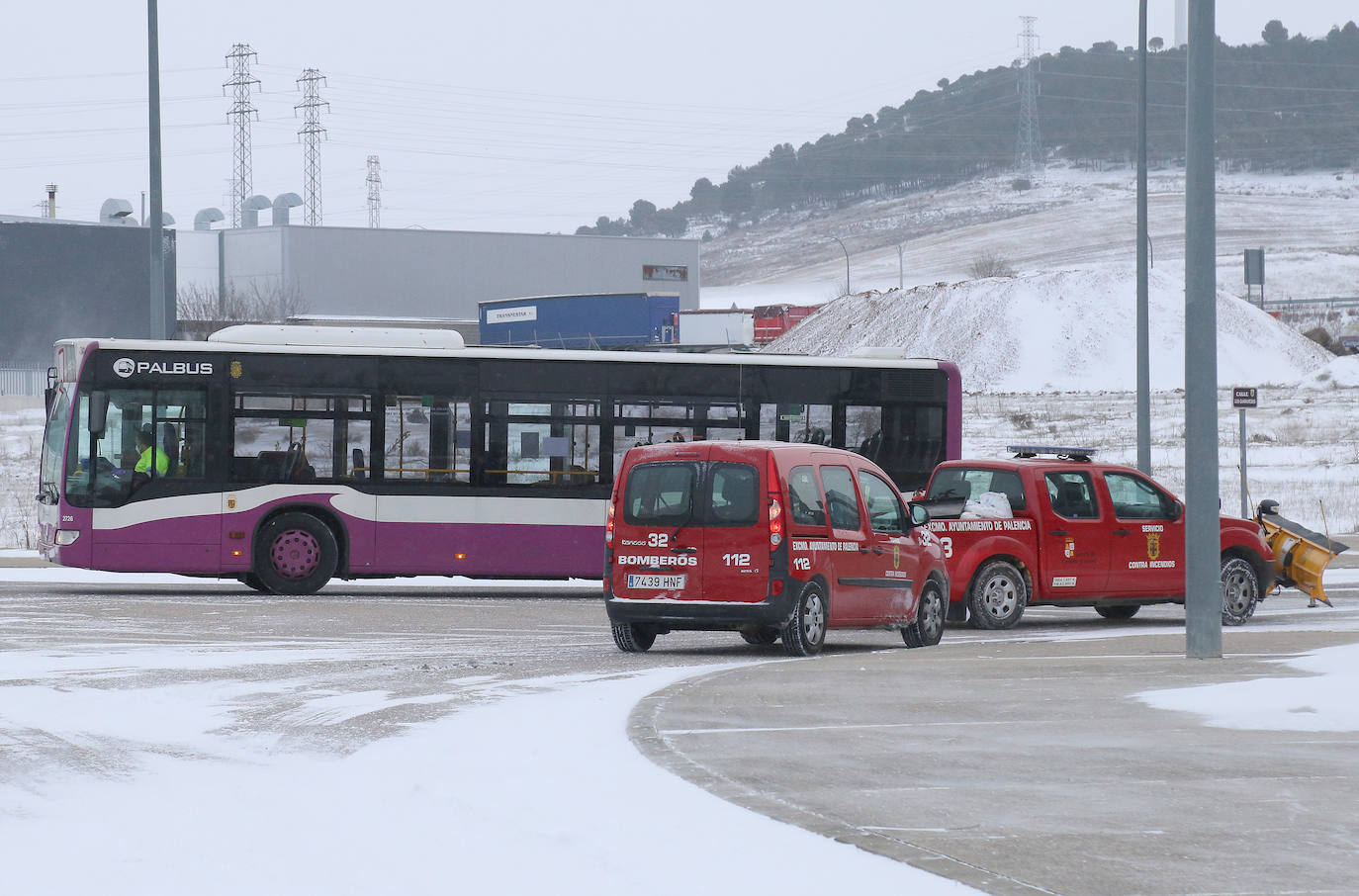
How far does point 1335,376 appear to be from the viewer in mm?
67812

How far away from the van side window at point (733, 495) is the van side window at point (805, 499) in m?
0.30

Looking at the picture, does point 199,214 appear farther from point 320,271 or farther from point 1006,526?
point 1006,526

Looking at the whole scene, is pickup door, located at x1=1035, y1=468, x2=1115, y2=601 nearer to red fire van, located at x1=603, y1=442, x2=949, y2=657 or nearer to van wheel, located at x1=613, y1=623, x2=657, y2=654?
red fire van, located at x1=603, y1=442, x2=949, y2=657

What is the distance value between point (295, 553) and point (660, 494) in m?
7.83

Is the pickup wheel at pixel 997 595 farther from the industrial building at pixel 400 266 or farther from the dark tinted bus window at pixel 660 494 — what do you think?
the industrial building at pixel 400 266

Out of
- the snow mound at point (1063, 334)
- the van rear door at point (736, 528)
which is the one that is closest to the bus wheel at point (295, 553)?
the van rear door at point (736, 528)

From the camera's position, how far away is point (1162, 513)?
19.2 m

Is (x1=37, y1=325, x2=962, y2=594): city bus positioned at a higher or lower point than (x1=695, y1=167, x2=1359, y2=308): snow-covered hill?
lower

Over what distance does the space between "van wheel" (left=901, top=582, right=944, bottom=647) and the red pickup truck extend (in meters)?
1.63

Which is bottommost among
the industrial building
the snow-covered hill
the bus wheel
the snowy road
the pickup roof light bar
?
the snowy road

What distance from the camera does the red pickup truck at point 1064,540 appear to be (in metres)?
18.3

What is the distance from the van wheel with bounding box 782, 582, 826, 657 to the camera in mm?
14883

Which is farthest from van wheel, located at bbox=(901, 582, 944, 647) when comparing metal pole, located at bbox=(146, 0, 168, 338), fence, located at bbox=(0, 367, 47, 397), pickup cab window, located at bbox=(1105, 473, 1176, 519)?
fence, located at bbox=(0, 367, 47, 397)

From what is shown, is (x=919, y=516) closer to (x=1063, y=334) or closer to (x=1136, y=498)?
(x=1136, y=498)
